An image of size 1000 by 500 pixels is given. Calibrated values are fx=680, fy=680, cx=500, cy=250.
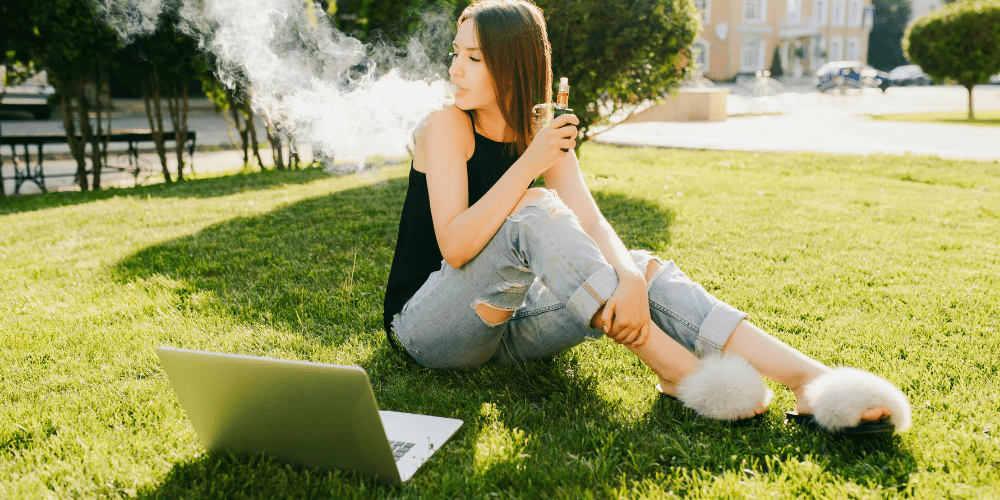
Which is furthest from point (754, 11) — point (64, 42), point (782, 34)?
point (64, 42)

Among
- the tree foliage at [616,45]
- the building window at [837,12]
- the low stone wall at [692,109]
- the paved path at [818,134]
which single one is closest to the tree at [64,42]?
the tree foliage at [616,45]

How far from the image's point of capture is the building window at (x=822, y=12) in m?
44.5

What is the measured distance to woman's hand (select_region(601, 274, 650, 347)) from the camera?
5.90ft

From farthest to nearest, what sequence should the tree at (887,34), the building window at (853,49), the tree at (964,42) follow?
1. the tree at (887,34)
2. the building window at (853,49)
3. the tree at (964,42)

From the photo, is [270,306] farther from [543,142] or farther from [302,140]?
[543,142]

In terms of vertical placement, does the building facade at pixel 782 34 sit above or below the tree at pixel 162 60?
above

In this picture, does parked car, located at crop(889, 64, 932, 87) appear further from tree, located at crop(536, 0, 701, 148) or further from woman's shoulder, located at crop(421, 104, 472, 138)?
woman's shoulder, located at crop(421, 104, 472, 138)

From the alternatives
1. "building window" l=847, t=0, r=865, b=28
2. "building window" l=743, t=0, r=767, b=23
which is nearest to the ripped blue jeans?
"building window" l=743, t=0, r=767, b=23

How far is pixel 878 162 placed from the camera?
8227 mm

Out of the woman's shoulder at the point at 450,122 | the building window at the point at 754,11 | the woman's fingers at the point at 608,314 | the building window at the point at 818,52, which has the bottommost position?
the woman's fingers at the point at 608,314

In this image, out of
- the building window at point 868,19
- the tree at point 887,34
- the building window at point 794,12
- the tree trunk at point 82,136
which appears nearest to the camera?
the tree trunk at point 82,136

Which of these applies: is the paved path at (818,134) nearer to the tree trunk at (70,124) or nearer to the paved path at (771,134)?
the paved path at (771,134)

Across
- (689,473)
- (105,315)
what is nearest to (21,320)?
(105,315)

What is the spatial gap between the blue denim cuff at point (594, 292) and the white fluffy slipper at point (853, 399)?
24.0 inches
